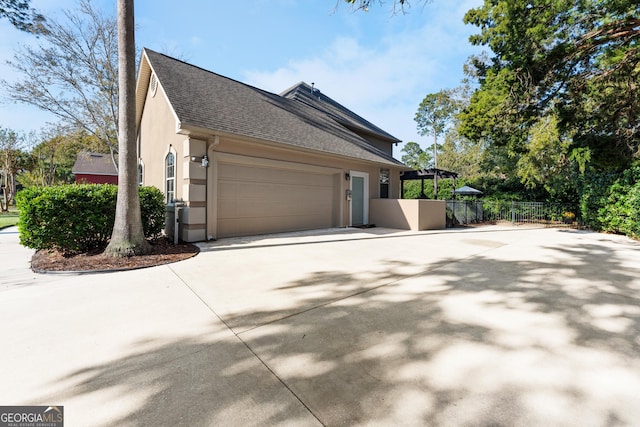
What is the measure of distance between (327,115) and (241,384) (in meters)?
15.1

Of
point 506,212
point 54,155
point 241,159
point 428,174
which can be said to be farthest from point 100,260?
point 54,155

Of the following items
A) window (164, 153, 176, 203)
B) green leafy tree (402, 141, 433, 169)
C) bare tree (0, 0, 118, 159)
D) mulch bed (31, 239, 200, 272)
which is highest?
green leafy tree (402, 141, 433, 169)

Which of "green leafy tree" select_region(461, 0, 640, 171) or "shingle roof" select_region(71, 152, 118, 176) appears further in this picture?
"shingle roof" select_region(71, 152, 118, 176)

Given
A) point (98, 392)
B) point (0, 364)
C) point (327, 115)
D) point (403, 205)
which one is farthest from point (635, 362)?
point (327, 115)

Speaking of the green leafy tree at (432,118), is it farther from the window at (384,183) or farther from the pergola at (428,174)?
the window at (384,183)

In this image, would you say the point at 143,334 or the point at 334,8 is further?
the point at 334,8

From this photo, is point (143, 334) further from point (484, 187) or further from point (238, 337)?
point (484, 187)

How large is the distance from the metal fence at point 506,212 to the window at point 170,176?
12252mm

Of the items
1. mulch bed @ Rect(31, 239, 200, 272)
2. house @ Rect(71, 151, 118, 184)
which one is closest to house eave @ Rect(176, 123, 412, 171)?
mulch bed @ Rect(31, 239, 200, 272)

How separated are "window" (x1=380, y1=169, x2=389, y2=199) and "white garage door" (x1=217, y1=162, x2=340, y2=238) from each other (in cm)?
319

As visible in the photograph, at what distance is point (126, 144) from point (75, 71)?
14.1 meters

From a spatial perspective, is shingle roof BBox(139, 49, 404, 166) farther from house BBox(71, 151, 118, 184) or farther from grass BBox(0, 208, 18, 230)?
house BBox(71, 151, 118, 184)

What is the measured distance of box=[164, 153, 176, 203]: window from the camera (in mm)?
8649

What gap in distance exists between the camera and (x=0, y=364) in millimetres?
2188
